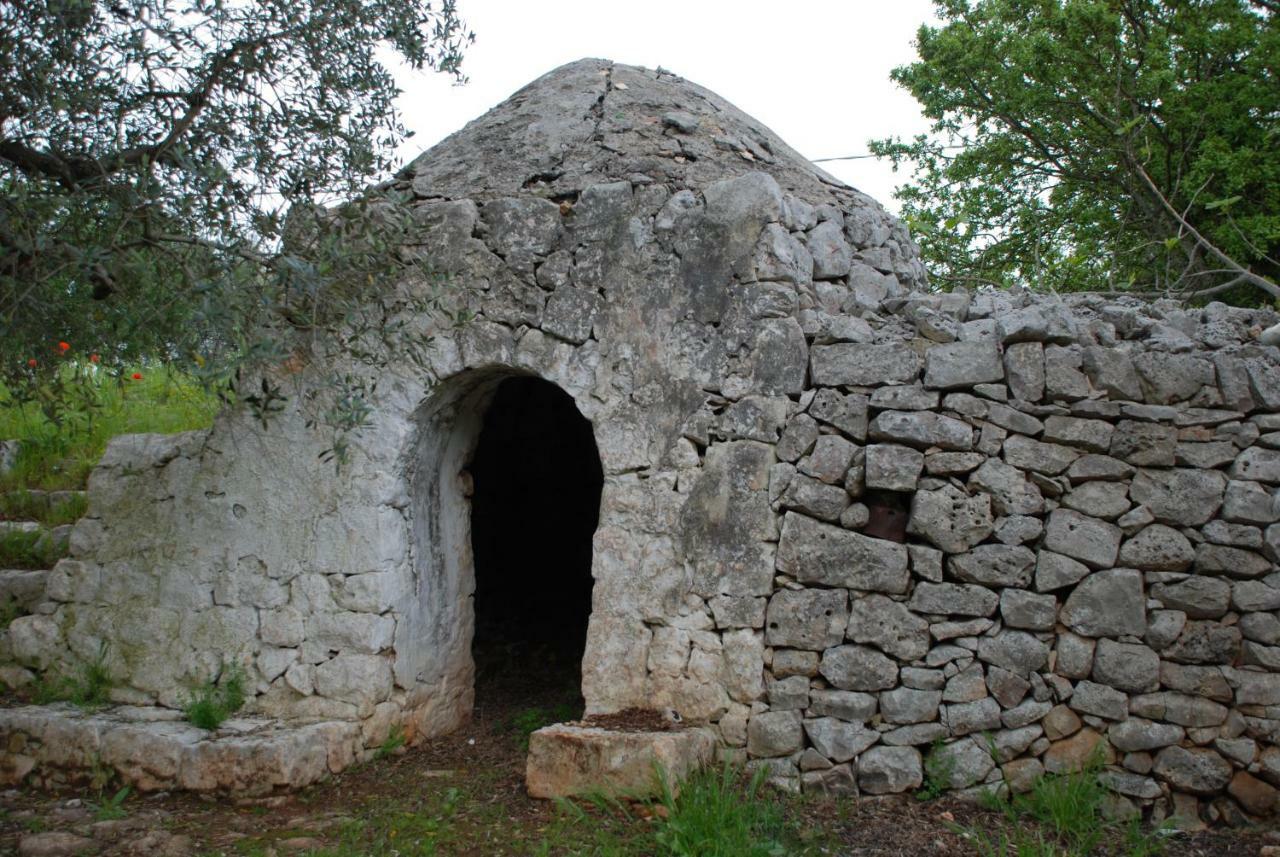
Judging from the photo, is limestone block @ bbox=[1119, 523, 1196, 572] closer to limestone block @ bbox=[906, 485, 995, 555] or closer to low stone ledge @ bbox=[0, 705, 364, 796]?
limestone block @ bbox=[906, 485, 995, 555]

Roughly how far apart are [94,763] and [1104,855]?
473 cm

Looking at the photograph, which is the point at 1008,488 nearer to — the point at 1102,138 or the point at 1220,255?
the point at 1220,255

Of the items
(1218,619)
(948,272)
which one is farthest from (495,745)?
(948,272)

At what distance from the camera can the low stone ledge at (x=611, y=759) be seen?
4.62 meters

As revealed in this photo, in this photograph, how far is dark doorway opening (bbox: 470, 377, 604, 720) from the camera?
7.27m

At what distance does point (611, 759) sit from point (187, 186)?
3033 millimetres

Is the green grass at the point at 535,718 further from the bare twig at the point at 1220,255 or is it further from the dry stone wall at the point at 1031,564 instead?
the bare twig at the point at 1220,255

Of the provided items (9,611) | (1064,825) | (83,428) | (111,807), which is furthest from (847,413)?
(83,428)

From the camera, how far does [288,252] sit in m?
4.25

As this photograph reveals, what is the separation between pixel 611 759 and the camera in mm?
4688

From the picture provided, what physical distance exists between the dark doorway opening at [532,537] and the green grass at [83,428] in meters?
2.19

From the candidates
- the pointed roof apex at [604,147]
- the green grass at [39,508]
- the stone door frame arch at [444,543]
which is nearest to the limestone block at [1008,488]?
the pointed roof apex at [604,147]

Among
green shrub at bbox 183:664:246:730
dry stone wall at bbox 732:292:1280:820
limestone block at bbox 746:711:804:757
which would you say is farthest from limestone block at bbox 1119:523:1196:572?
green shrub at bbox 183:664:246:730

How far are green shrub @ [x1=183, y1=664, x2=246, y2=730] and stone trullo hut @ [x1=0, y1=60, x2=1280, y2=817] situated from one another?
0.10 meters
